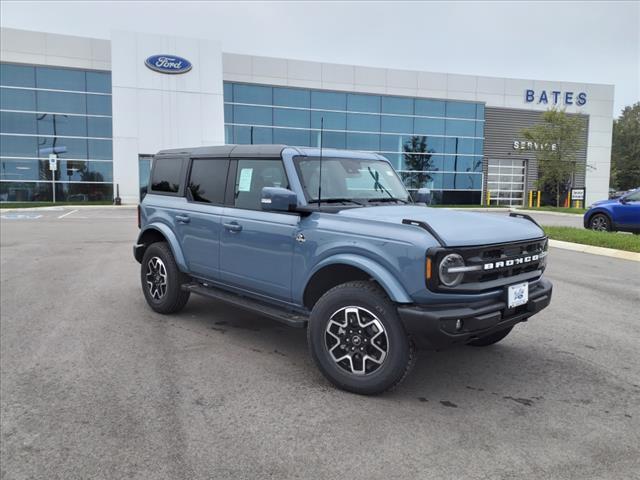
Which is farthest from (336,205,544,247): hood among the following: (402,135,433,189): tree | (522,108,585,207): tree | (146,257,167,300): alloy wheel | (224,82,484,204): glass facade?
(402,135,433,189): tree

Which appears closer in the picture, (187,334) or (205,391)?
(205,391)

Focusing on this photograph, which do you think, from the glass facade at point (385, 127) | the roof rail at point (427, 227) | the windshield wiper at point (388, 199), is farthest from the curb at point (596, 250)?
the glass facade at point (385, 127)

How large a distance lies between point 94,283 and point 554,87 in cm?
3818

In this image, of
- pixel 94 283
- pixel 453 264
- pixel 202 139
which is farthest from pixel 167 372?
pixel 202 139

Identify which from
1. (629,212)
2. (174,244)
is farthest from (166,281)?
(629,212)

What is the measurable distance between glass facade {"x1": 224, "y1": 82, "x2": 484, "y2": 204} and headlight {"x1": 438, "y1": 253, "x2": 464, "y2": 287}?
2826 cm

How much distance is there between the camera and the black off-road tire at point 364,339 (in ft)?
11.8

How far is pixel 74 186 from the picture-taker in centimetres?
2978

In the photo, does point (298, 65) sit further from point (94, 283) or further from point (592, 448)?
point (592, 448)

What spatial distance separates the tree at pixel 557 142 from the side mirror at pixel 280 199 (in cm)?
3099

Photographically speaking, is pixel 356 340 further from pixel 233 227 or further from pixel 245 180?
pixel 245 180

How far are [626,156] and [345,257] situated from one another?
280 feet

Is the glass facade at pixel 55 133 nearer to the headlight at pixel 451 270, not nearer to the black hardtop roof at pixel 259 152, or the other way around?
the black hardtop roof at pixel 259 152

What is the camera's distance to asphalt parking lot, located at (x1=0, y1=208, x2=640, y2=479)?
2900 mm
